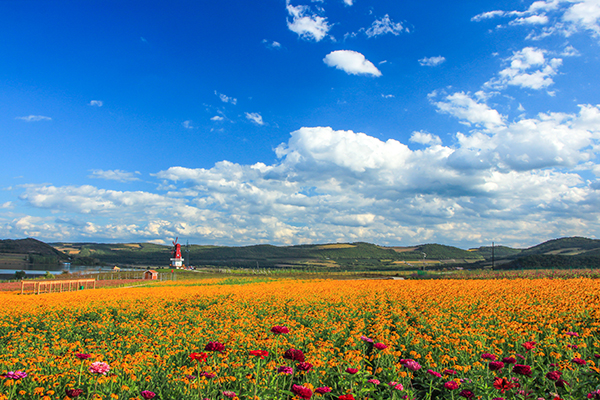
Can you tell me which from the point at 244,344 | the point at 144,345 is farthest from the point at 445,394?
the point at 144,345

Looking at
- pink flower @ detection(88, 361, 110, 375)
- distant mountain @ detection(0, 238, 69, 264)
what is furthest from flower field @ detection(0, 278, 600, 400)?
distant mountain @ detection(0, 238, 69, 264)

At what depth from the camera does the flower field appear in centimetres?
563

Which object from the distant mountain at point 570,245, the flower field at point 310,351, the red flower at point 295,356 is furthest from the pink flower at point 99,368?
the distant mountain at point 570,245

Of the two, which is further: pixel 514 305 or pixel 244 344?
pixel 514 305

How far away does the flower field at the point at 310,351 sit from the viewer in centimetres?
563

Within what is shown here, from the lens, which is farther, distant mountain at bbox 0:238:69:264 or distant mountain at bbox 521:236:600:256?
distant mountain at bbox 521:236:600:256

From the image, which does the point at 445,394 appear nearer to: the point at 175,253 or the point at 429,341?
the point at 429,341

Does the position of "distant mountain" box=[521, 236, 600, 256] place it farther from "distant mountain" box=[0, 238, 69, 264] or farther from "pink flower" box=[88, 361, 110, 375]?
"distant mountain" box=[0, 238, 69, 264]

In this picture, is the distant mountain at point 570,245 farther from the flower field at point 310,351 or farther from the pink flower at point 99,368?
the pink flower at point 99,368

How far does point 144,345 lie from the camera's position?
8.62 m

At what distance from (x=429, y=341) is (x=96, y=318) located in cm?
1348

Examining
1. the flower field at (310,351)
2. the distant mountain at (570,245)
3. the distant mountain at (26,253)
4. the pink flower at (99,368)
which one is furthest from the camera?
the distant mountain at (570,245)

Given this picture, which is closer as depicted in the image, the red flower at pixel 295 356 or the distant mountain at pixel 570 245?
the red flower at pixel 295 356

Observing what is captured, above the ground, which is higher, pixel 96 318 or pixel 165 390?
pixel 165 390
